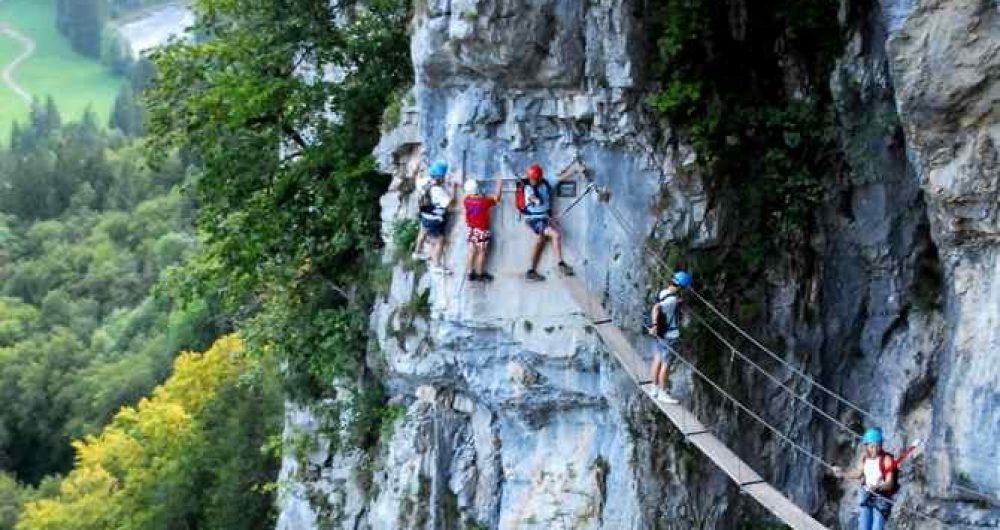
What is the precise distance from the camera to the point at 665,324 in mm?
15133

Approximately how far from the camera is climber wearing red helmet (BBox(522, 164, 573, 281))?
15969mm

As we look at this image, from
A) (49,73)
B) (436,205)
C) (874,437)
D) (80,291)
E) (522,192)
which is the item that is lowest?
(80,291)

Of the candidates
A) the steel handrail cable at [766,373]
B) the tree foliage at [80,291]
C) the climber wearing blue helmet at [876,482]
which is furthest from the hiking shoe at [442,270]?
the tree foliage at [80,291]

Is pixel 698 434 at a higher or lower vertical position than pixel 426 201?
lower

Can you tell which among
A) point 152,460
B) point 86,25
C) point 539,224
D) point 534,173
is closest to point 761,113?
point 534,173

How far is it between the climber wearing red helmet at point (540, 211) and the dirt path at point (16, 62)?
12795 cm

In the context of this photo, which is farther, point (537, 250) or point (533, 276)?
point (533, 276)

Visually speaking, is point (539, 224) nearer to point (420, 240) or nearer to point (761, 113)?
point (420, 240)

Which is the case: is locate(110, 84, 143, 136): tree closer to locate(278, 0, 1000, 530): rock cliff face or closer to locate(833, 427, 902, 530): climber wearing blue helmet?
locate(278, 0, 1000, 530): rock cliff face

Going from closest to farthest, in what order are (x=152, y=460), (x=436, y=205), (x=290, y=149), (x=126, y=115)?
(x=436, y=205)
(x=290, y=149)
(x=152, y=460)
(x=126, y=115)

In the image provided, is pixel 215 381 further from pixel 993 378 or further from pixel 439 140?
pixel 993 378

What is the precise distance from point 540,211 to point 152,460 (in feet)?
82.9

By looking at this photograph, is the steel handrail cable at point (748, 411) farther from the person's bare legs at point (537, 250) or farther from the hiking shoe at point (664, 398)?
the person's bare legs at point (537, 250)

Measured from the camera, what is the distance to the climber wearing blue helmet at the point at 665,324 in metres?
15.0
